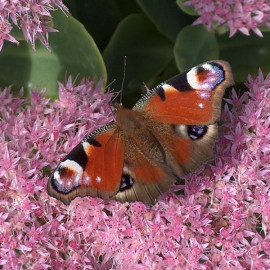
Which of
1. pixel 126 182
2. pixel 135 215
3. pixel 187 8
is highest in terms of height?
pixel 187 8

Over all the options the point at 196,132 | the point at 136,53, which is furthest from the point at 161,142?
the point at 136,53

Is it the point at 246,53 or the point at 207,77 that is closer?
the point at 207,77

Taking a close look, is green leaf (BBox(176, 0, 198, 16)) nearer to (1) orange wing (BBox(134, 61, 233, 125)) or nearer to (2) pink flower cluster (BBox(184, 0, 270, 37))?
(2) pink flower cluster (BBox(184, 0, 270, 37))

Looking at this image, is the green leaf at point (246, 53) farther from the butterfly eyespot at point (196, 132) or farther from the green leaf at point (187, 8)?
the butterfly eyespot at point (196, 132)

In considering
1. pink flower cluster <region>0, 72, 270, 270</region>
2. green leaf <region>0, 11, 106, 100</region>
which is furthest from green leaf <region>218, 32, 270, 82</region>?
green leaf <region>0, 11, 106, 100</region>

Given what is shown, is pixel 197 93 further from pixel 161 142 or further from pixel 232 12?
pixel 232 12

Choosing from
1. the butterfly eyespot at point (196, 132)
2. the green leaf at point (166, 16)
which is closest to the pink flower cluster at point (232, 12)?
the green leaf at point (166, 16)
